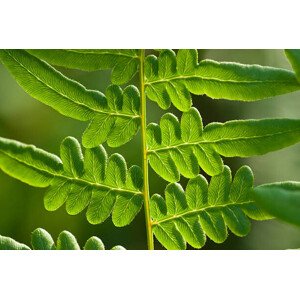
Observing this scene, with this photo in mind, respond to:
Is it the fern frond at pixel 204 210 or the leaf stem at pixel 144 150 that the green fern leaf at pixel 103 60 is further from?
the fern frond at pixel 204 210

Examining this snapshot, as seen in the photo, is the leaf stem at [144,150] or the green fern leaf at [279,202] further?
the leaf stem at [144,150]

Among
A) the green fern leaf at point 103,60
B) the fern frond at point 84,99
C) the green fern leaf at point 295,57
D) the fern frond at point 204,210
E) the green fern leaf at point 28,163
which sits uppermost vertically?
the green fern leaf at point 103,60

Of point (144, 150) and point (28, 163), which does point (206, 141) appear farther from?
point (28, 163)

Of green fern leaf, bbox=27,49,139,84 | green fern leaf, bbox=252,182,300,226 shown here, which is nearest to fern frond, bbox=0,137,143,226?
green fern leaf, bbox=27,49,139,84

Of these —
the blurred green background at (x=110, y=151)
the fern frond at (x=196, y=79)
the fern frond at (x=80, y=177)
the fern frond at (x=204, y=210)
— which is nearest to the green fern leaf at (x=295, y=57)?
the fern frond at (x=196, y=79)

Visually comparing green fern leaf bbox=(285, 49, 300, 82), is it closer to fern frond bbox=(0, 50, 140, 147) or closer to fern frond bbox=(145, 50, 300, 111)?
fern frond bbox=(145, 50, 300, 111)
